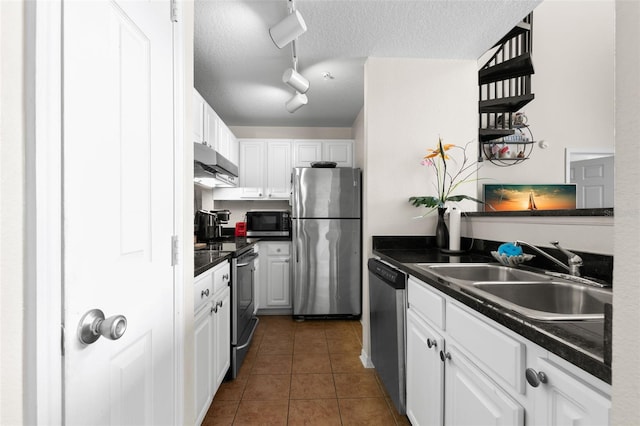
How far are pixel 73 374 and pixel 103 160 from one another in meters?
0.46

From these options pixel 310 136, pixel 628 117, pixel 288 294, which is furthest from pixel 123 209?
pixel 310 136

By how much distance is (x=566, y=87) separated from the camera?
3.67 metres

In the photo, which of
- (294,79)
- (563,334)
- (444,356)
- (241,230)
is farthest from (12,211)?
(241,230)

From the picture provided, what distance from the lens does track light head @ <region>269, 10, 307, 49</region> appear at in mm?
1702

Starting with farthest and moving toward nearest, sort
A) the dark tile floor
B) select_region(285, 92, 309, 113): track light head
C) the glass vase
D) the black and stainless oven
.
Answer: select_region(285, 92, 309, 113): track light head, the glass vase, the black and stainless oven, the dark tile floor

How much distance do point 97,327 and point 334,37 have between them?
222 cm

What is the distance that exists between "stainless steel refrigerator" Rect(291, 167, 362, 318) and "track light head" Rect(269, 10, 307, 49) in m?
1.66

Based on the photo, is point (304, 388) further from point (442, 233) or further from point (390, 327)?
point (442, 233)

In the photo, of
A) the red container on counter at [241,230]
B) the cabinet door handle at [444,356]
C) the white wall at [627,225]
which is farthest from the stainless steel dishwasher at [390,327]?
the red container on counter at [241,230]

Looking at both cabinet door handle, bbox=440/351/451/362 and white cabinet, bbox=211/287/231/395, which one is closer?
cabinet door handle, bbox=440/351/451/362

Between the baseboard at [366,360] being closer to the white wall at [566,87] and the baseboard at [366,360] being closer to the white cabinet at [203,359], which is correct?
the white cabinet at [203,359]

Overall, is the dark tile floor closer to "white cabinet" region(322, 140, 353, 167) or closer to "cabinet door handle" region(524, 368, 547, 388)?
"cabinet door handle" region(524, 368, 547, 388)

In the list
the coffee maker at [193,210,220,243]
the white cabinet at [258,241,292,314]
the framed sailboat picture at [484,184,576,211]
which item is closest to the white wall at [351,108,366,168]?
the white cabinet at [258,241,292,314]

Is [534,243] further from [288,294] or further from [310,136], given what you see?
[310,136]
